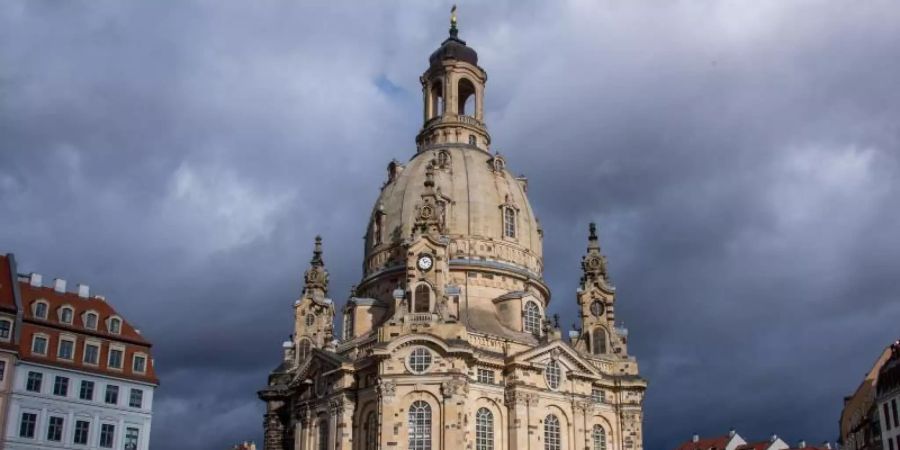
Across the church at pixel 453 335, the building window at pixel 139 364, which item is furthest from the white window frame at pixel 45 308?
the church at pixel 453 335

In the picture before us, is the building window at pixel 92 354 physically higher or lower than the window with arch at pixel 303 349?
lower

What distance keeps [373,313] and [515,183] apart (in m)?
17.2

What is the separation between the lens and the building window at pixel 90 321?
58.5 metres

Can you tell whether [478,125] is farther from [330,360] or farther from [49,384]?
[49,384]

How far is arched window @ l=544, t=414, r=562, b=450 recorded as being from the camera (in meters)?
64.2

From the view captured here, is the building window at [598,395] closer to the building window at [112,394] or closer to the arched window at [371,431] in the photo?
the arched window at [371,431]

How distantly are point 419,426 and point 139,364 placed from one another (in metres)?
18.6

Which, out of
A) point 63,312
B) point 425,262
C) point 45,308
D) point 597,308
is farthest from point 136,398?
point 597,308

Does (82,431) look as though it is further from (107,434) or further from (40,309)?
(40,309)

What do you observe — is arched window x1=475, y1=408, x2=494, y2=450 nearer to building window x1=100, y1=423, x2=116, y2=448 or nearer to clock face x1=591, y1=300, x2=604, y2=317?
clock face x1=591, y1=300, x2=604, y2=317

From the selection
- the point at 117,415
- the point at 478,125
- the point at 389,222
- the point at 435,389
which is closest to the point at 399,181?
the point at 389,222

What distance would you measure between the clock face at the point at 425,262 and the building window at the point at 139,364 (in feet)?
63.4

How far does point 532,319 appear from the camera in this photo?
2771 inches

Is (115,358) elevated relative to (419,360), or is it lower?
lower
